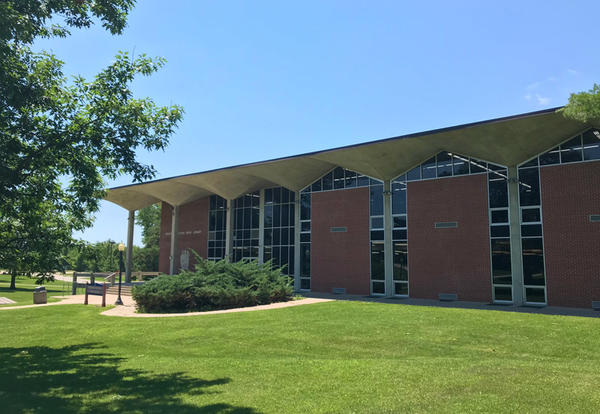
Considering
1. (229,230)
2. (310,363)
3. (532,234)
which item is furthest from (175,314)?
(229,230)

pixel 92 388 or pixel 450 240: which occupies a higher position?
pixel 450 240

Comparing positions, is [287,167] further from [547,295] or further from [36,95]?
[36,95]

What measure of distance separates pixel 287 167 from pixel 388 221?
756 centimetres

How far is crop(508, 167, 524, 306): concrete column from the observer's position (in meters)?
21.8

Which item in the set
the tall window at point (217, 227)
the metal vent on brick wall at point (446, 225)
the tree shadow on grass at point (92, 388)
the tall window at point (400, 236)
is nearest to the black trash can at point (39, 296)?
the tall window at point (217, 227)

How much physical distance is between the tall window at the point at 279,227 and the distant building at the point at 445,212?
0.32ft

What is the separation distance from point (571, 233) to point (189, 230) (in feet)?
101

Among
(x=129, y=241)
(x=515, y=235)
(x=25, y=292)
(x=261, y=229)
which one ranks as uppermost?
(x=261, y=229)

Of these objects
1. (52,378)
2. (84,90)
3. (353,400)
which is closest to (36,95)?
(84,90)

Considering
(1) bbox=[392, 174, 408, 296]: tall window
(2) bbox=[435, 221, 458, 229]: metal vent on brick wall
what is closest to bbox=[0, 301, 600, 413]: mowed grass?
(2) bbox=[435, 221, 458, 229]: metal vent on brick wall

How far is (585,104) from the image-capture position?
34.4 ft

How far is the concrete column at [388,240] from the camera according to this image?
1031 inches

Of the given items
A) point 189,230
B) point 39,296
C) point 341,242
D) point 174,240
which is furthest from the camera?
point 174,240

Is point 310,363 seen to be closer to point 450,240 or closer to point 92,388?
point 92,388
